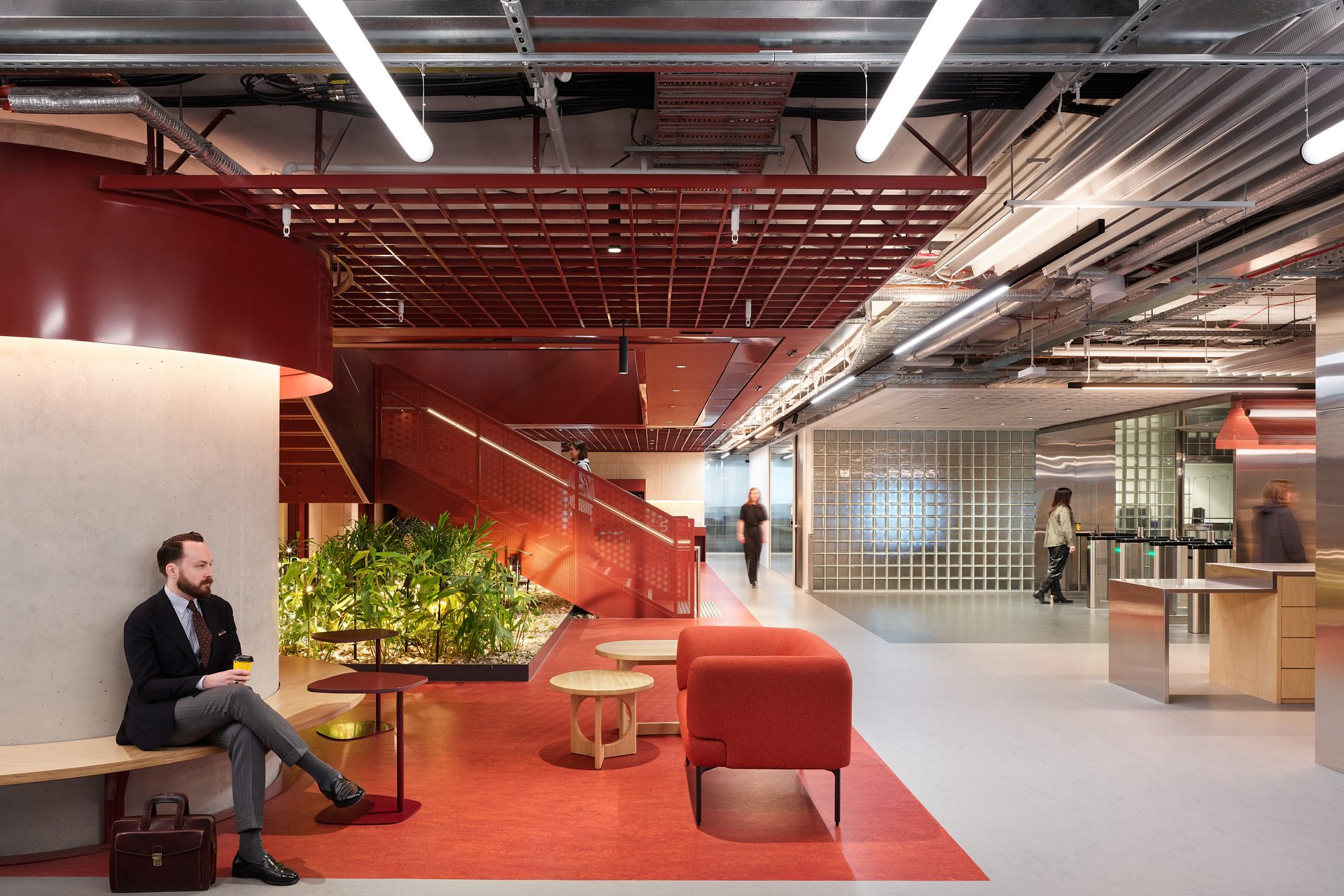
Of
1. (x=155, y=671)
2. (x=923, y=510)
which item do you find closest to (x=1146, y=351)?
(x=923, y=510)

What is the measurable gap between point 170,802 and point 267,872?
1.79 ft

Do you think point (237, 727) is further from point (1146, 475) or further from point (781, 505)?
point (781, 505)

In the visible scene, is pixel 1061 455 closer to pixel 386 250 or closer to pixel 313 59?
pixel 386 250

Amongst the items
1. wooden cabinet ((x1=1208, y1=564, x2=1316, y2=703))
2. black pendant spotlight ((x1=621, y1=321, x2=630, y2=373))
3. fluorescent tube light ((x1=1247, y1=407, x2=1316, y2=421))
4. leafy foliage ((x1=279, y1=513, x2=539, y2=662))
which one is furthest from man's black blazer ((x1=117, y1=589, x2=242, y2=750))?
fluorescent tube light ((x1=1247, y1=407, x2=1316, y2=421))

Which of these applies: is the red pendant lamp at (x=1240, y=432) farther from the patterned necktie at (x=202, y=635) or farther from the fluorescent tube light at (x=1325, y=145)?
the patterned necktie at (x=202, y=635)

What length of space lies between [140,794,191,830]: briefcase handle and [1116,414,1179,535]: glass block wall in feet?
46.1

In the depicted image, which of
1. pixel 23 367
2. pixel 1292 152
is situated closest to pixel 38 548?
pixel 23 367

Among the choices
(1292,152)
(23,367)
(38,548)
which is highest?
(1292,152)

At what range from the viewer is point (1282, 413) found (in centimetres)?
1097

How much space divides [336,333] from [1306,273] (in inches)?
299

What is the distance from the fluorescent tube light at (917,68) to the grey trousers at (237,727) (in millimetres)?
3536

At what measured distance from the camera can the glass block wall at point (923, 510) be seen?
16.1m

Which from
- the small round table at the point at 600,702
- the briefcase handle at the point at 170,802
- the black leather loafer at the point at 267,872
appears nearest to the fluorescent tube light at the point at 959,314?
the small round table at the point at 600,702

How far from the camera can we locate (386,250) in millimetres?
5453
